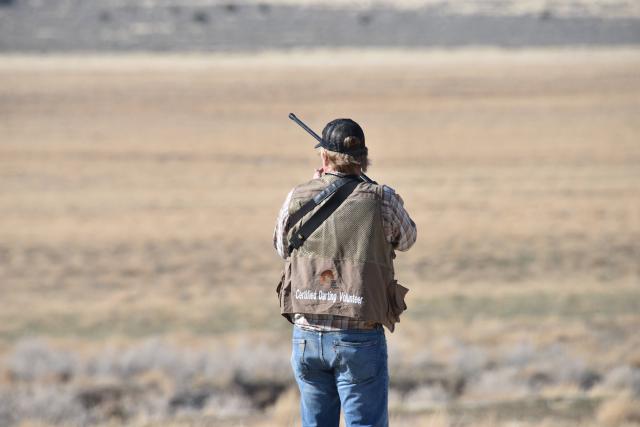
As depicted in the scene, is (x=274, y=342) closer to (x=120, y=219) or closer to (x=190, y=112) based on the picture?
(x=120, y=219)

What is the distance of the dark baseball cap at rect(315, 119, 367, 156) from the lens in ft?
13.7

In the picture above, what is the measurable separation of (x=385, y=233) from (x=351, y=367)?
0.49 meters

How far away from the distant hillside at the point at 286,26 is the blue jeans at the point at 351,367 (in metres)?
62.9

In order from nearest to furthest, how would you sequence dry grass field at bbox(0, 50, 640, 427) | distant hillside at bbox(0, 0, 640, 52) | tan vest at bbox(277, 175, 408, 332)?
tan vest at bbox(277, 175, 408, 332) → dry grass field at bbox(0, 50, 640, 427) → distant hillside at bbox(0, 0, 640, 52)

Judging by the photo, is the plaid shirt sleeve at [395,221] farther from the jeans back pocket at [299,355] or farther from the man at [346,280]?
A: the jeans back pocket at [299,355]

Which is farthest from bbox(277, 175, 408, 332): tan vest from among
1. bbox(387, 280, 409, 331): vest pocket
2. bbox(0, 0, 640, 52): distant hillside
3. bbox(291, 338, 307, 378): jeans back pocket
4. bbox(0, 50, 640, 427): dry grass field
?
bbox(0, 0, 640, 52): distant hillside

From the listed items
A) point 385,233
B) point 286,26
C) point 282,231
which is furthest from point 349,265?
point 286,26

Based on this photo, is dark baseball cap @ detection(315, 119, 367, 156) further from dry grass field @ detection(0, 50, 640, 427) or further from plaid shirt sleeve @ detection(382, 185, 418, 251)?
dry grass field @ detection(0, 50, 640, 427)

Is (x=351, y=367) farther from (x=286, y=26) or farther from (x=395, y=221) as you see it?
(x=286, y=26)

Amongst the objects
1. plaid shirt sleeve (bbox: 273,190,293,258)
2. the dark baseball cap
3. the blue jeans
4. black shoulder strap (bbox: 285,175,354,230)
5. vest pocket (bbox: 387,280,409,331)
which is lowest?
the blue jeans

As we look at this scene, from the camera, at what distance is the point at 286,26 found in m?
74.4

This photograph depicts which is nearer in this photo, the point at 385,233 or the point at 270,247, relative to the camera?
Answer: the point at 385,233

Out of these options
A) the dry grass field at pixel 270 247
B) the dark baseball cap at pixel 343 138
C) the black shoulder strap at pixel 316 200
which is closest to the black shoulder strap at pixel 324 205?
the black shoulder strap at pixel 316 200

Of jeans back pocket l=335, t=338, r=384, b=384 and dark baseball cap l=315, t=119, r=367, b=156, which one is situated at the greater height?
dark baseball cap l=315, t=119, r=367, b=156
